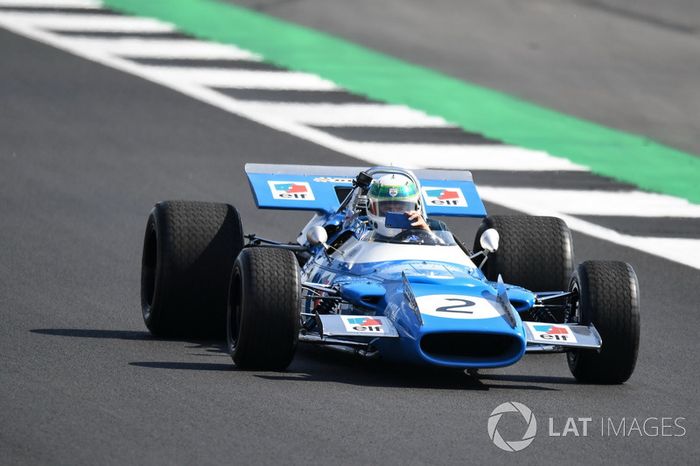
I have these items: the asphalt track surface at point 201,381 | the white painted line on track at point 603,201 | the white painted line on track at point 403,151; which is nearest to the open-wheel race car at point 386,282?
the asphalt track surface at point 201,381

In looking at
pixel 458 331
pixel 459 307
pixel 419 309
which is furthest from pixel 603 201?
pixel 458 331

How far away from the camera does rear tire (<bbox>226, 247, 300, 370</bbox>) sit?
12.2 m

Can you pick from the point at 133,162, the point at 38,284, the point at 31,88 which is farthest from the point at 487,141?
the point at 38,284

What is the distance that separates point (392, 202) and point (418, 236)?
0.36 metres

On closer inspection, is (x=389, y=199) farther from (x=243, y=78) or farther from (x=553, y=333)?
(x=243, y=78)

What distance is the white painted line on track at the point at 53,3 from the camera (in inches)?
1192

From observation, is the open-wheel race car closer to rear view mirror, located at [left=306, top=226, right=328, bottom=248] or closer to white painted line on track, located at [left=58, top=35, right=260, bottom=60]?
rear view mirror, located at [left=306, top=226, right=328, bottom=248]

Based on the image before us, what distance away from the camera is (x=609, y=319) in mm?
12453

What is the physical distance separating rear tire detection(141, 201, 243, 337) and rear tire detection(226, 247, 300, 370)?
4.67ft

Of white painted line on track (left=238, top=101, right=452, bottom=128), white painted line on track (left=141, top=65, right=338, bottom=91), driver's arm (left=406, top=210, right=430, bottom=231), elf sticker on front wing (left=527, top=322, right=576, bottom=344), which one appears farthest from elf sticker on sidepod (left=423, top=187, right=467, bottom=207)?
white painted line on track (left=141, top=65, right=338, bottom=91)

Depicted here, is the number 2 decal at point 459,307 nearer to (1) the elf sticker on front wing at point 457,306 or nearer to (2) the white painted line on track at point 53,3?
(1) the elf sticker on front wing at point 457,306

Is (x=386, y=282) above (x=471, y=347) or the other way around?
above

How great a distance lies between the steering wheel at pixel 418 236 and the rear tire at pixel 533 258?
3.87 ft

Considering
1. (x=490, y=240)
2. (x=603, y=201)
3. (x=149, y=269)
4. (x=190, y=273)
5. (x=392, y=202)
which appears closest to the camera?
(x=392, y=202)
